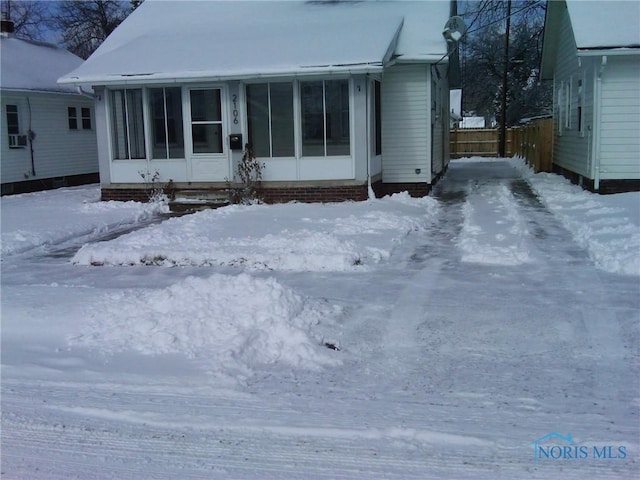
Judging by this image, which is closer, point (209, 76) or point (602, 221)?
point (602, 221)

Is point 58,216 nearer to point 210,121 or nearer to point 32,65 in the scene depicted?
point 210,121

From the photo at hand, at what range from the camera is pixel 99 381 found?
548 cm

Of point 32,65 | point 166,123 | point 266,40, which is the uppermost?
point 32,65

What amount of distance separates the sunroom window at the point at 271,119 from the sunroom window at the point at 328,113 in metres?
0.40

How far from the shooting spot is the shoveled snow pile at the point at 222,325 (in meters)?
5.93

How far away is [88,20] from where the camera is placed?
42469 millimetres

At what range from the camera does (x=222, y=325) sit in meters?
6.38

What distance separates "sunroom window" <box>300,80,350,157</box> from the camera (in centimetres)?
1550

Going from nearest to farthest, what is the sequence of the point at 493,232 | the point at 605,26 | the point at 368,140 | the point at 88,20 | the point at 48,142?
the point at 493,232 < the point at 605,26 < the point at 368,140 < the point at 48,142 < the point at 88,20

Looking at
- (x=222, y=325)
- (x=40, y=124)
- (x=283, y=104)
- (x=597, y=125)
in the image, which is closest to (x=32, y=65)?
(x=40, y=124)

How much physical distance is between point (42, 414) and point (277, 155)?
11.6 metres

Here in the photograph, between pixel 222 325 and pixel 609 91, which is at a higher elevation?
pixel 609 91

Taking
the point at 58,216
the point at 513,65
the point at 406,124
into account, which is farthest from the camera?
the point at 513,65

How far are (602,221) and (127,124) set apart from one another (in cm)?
1132
